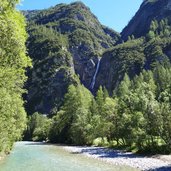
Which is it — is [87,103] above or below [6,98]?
above

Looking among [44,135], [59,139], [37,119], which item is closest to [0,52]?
[59,139]

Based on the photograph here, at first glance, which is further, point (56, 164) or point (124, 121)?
point (124, 121)

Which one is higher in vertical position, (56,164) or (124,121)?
(124,121)

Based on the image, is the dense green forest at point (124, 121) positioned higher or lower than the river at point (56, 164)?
higher

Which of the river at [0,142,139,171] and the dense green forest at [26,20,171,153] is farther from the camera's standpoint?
the dense green forest at [26,20,171,153]

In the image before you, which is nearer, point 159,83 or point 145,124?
point 145,124

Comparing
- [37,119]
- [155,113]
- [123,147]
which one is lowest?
[123,147]

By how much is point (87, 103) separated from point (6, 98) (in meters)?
110

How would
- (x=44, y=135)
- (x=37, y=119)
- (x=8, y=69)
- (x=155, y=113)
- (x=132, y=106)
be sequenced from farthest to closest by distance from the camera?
(x=37, y=119), (x=44, y=135), (x=132, y=106), (x=155, y=113), (x=8, y=69)

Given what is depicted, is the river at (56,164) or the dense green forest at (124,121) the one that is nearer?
the river at (56,164)

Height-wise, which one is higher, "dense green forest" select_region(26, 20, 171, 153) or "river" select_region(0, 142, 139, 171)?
"dense green forest" select_region(26, 20, 171, 153)

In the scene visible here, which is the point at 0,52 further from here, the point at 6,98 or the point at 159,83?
the point at 159,83

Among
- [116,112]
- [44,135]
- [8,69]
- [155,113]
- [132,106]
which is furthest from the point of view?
[44,135]

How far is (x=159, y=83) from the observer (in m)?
147
